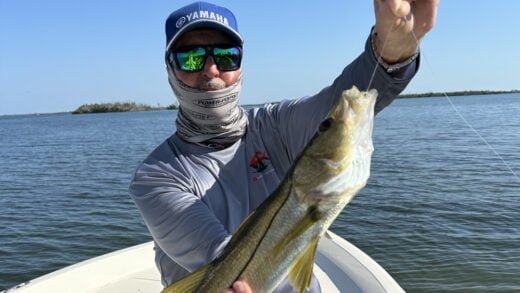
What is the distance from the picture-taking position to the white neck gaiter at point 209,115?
3266 millimetres

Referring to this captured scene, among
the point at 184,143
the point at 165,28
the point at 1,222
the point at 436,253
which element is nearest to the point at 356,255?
the point at 184,143

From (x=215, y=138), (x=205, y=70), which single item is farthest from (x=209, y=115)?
(x=205, y=70)

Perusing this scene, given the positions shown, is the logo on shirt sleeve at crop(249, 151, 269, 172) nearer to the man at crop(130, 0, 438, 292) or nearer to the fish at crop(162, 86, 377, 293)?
the man at crop(130, 0, 438, 292)

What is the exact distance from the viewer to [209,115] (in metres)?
3.29

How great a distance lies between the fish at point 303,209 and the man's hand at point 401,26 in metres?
0.48

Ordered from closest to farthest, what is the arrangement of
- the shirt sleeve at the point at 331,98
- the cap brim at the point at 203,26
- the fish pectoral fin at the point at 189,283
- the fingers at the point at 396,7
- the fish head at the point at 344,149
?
1. the fish head at the point at 344,149
2. the fingers at the point at 396,7
3. the fish pectoral fin at the point at 189,283
4. the shirt sleeve at the point at 331,98
5. the cap brim at the point at 203,26

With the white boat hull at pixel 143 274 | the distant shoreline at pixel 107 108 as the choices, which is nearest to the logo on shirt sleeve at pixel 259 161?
the white boat hull at pixel 143 274

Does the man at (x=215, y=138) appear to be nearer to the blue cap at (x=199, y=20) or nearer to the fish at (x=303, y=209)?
the blue cap at (x=199, y=20)

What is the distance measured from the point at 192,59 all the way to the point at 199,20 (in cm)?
26

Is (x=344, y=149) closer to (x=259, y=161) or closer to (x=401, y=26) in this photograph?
(x=401, y=26)

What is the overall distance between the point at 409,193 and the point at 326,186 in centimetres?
1399

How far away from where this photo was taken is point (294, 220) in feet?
7.16

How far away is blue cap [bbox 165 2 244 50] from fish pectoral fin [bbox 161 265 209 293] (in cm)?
155

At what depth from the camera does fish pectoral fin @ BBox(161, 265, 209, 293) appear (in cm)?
238
